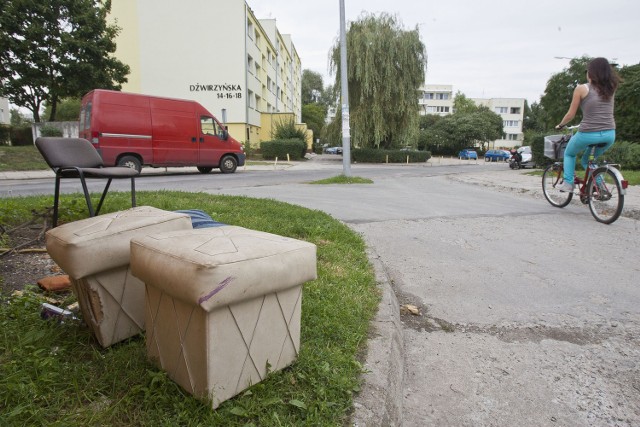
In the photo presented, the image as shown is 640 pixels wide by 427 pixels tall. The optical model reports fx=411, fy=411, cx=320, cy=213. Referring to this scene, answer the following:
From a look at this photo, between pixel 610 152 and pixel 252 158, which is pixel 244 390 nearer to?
pixel 610 152

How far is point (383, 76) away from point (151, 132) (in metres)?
18.0

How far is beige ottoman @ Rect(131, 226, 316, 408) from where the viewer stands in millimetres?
1431

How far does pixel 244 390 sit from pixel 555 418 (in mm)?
1445

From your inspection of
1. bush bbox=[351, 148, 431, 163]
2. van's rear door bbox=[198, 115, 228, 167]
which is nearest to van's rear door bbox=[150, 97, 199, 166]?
van's rear door bbox=[198, 115, 228, 167]

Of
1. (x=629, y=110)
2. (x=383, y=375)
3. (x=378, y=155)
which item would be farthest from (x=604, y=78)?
(x=378, y=155)

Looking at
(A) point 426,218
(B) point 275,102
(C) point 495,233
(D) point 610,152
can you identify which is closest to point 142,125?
(A) point 426,218

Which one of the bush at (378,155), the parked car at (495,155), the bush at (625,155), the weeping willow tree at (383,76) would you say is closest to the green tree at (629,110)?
the bush at (625,155)

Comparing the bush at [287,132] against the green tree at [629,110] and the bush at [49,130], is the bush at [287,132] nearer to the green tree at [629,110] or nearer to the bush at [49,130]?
the bush at [49,130]

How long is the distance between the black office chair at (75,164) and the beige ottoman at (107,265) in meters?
1.61

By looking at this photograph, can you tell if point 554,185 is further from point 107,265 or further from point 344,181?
point 107,265

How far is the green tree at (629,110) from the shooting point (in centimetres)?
1908

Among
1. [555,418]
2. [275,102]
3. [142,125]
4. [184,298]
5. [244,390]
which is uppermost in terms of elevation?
[275,102]

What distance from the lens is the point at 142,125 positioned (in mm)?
14117

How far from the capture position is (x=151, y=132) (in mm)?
14383
